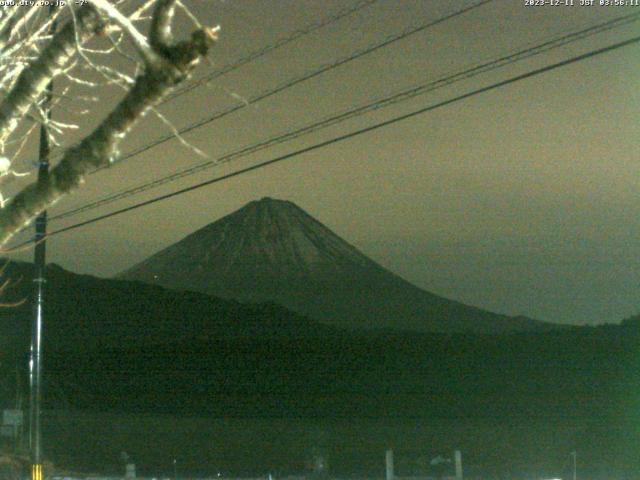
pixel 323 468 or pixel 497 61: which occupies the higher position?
pixel 497 61

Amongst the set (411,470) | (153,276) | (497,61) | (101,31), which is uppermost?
(153,276)

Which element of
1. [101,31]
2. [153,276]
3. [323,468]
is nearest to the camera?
[101,31]

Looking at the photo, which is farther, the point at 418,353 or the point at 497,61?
the point at 418,353

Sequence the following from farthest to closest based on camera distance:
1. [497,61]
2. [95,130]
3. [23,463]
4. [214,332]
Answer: [214,332] < [23,463] < [497,61] < [95,130]

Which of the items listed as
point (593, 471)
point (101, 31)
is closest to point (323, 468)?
point (593, 471)

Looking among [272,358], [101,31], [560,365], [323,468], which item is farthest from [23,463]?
[272,358]

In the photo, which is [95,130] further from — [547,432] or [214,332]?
[214,332]

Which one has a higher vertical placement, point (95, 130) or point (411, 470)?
point (95, 130)

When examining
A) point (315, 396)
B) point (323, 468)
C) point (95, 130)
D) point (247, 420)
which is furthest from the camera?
point (315, 396)

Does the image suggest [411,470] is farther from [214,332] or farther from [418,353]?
[214,332]
